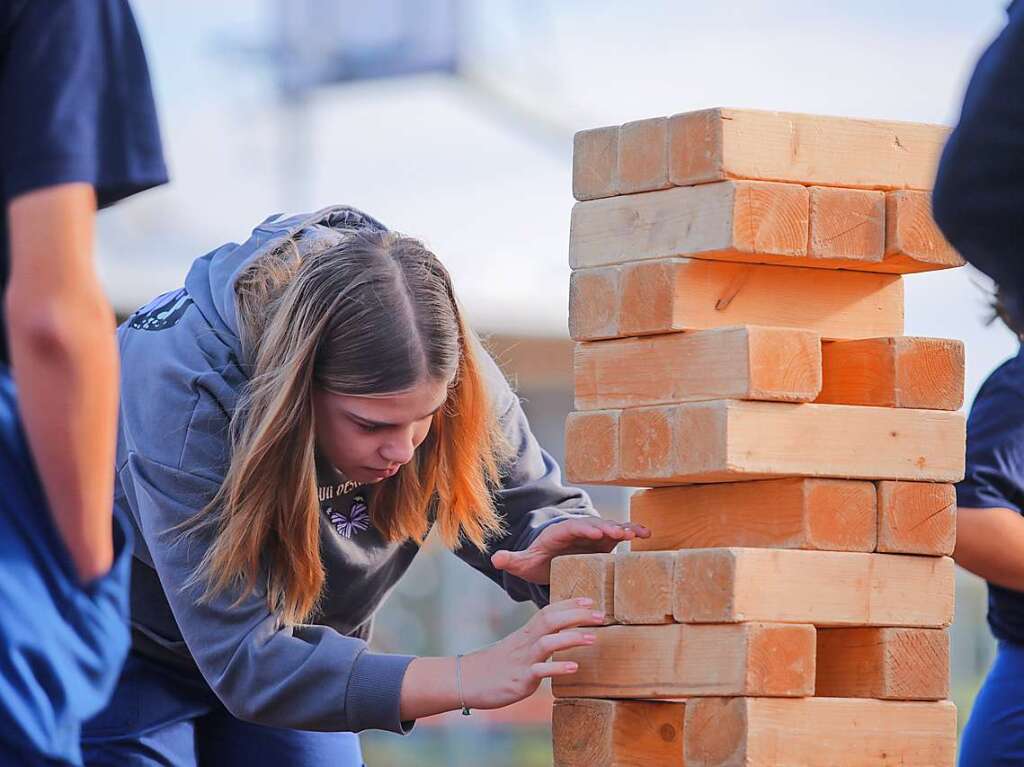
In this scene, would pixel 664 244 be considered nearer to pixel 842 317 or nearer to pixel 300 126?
pixel 842 317

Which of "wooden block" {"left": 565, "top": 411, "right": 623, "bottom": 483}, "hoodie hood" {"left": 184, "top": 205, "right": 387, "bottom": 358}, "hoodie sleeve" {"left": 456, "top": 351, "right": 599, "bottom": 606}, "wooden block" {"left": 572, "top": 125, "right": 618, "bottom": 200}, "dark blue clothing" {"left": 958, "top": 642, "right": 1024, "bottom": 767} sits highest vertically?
"wooden block" {"left": 572, "top": 125, "right": 618, "bottom": 200}

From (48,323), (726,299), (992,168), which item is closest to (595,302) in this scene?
(726,299)

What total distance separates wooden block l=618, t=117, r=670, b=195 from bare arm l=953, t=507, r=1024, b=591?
117 cm

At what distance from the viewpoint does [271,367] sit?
2977mm

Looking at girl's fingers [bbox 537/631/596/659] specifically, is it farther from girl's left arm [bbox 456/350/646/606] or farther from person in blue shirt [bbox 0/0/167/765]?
person in blue shirt [bbox 0/0/167/765]

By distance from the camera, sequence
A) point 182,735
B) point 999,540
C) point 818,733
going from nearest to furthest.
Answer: point 818,733 → point 182,735 → point 999,540

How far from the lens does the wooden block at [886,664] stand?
117 inches

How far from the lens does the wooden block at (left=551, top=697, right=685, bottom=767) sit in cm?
298

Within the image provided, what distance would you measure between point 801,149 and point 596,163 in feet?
1.38

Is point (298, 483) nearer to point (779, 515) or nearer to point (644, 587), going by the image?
point (644, 587)

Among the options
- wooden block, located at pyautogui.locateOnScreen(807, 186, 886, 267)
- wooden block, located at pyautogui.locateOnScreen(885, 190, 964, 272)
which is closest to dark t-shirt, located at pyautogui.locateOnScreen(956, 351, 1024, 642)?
wooden block, located at pyautogui.locateOnScreen(885, 190, 964, 272)

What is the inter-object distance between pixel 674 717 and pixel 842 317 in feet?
2.80

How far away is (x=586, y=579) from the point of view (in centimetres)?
310

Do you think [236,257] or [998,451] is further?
[998,451]
